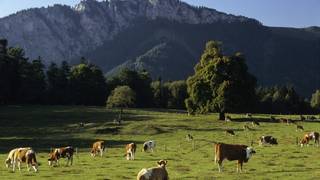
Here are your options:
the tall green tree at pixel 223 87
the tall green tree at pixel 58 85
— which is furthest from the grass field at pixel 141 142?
the tall green tree at pixel 58 85

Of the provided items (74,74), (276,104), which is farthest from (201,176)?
(276,104)

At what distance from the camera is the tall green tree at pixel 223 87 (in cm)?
8281

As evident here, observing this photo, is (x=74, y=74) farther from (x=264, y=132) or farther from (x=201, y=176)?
(x=201, y=176)

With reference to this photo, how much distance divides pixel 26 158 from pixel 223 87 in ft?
153

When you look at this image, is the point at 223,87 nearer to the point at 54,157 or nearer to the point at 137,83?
the point at 54,157

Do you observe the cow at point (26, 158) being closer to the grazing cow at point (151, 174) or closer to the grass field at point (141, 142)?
the grass field at point (141, 142)

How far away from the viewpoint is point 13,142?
61938 millimetres

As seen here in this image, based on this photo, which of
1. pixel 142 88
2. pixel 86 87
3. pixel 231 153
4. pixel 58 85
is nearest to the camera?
pixel 231 153

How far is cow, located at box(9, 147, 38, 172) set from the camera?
129 ft

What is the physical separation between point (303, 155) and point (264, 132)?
66.2 feet

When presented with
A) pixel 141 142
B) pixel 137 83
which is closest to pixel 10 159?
pixel 141 142

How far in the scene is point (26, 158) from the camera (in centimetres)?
3988

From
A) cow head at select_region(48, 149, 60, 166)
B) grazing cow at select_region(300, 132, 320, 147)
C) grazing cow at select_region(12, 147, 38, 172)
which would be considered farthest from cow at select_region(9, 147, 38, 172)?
grazing cow at select_region(300, 132, 320, 147)

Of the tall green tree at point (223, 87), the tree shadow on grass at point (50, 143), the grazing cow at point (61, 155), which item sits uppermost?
the tall green tree at point (223, 87)
